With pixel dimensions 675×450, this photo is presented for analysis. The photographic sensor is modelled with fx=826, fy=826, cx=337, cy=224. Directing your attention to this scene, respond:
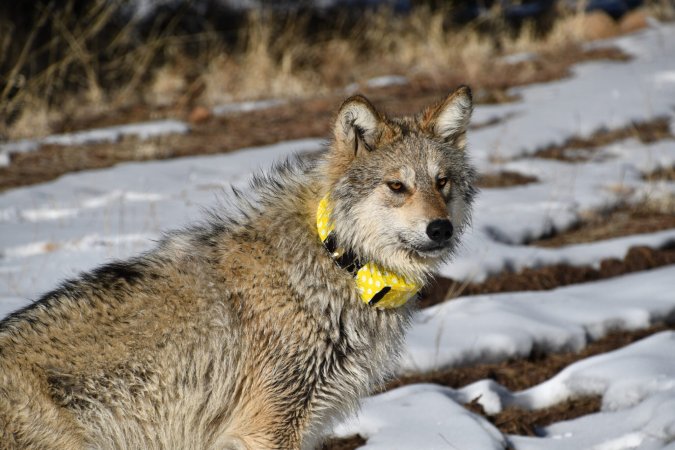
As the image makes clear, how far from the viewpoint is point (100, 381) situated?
3.82 metres

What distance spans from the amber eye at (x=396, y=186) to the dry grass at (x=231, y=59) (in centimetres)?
859

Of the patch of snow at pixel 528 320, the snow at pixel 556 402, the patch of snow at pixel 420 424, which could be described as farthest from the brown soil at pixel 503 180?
the patch of snow at pixel 420 424

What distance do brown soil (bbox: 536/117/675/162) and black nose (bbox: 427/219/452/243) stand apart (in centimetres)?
735

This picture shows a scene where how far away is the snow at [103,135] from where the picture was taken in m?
11.1

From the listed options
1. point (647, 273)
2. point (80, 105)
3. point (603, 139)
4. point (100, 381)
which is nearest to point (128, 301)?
point (100, 381)

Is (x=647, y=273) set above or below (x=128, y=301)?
below

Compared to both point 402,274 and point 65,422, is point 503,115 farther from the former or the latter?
point 65,422

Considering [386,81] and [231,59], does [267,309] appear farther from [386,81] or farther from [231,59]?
[231,59]

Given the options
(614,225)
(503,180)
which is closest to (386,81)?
(503,180)

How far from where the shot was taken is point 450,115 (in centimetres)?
477

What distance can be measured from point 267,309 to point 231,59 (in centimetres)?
1288

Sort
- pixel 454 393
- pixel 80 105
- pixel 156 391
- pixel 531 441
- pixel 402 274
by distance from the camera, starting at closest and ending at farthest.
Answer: pixel 156 391 < pixel 402 274 < pixel 531 441 < pixel 454 393 < pixel 80 105

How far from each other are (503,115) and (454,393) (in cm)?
805

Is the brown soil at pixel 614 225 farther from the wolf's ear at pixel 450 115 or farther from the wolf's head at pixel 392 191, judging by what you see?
the wolf's head at pixel 392 191
